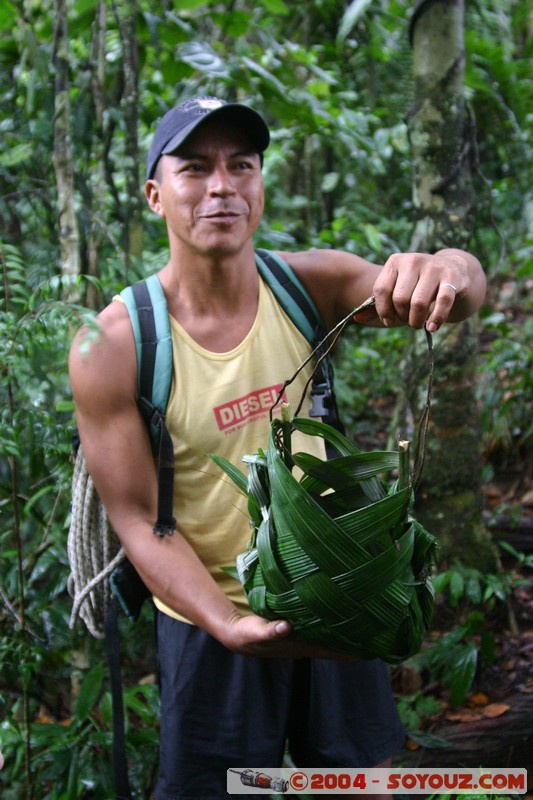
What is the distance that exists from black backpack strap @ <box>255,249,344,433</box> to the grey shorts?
0.66 m

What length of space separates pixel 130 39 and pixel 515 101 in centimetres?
276

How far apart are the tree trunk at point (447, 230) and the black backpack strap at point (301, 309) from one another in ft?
3.35

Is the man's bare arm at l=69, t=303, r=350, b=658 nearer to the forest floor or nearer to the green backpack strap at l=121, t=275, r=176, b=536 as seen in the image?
the green backpack strap at l=121, t=275, r=176, b=536

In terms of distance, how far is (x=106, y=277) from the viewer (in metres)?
2.92

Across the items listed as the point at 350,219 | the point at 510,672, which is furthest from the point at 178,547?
the point at 350,219

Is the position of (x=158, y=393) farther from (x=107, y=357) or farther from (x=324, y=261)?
(x=324, y=261)

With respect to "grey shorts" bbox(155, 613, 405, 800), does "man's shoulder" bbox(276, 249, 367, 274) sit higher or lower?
higher

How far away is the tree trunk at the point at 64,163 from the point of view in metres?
2.64

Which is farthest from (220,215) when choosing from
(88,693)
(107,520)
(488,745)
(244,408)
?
(488,745)

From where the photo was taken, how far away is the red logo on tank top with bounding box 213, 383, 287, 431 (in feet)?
6.45

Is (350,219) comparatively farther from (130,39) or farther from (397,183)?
(130,39)

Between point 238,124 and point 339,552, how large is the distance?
48.4 inches

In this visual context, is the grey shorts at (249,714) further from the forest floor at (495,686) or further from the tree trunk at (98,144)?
the tree trunk at (98,144)

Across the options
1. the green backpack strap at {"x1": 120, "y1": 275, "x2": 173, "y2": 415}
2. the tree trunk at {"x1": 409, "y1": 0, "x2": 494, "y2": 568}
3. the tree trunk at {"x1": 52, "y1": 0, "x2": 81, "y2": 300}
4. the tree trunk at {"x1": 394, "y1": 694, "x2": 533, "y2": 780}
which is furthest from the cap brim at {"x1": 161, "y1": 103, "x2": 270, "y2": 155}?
the tree trunk at {"x1": 394, "y1": 694, "x2": 533, "y2": 780}
